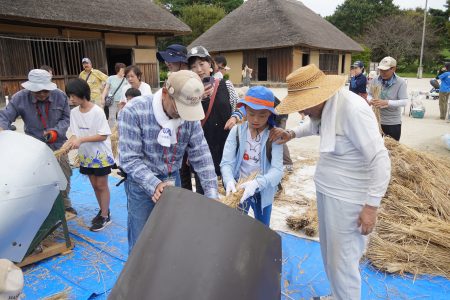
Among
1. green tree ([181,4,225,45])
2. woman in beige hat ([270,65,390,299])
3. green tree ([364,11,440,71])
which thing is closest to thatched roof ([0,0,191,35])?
woman in beige hat ([270,65,390,299])

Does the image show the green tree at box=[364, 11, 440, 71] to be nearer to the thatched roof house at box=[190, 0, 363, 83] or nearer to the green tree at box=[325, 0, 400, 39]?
the green tree at box=[325, 0, 400, 39]

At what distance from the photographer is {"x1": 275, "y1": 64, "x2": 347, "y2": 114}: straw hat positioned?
5.52 ft

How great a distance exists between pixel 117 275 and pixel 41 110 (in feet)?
5.53

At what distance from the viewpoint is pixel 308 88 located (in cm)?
177

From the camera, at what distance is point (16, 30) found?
30.7 ft

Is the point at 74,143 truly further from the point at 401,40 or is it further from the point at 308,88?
the point at 401,40

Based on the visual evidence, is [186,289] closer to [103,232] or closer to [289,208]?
[103,232]

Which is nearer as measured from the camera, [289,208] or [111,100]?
[289,208]

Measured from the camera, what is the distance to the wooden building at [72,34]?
9.22m

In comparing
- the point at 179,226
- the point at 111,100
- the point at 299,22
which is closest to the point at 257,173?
the point at 179,226

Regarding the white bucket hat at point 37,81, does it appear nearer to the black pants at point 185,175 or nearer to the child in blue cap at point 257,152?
the black pants at point 185,175

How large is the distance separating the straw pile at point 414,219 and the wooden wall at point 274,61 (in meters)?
16.9

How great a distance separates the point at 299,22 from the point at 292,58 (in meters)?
4.23

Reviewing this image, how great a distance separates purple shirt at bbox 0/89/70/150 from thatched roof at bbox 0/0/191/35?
6.92 m
